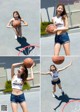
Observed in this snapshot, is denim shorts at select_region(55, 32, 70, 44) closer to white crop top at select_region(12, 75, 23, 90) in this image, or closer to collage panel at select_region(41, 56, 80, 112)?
collage panel at select_region(41, 56, 80, 112)

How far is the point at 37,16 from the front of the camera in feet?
20.3

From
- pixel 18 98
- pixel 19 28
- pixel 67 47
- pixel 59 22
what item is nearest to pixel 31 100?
pixel 18 98

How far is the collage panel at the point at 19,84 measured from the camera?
19.4ft

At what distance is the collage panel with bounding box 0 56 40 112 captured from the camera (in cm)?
592

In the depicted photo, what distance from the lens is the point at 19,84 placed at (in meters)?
5.94

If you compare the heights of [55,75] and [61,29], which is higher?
[61,29]

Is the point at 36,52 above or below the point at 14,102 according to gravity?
above

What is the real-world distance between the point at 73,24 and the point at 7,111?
147 centimetres

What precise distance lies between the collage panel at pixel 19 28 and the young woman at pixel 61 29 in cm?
39

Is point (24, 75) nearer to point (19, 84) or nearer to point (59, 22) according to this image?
point (19, 84)

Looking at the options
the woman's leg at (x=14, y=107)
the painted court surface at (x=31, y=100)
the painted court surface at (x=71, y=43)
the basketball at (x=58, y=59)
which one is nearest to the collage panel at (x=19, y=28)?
the painted court surface at (x=71, y=43)

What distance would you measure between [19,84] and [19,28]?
31.4 inches

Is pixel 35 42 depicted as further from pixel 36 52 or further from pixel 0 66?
pixel 0 66

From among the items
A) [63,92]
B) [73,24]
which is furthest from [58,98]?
[73,24]
